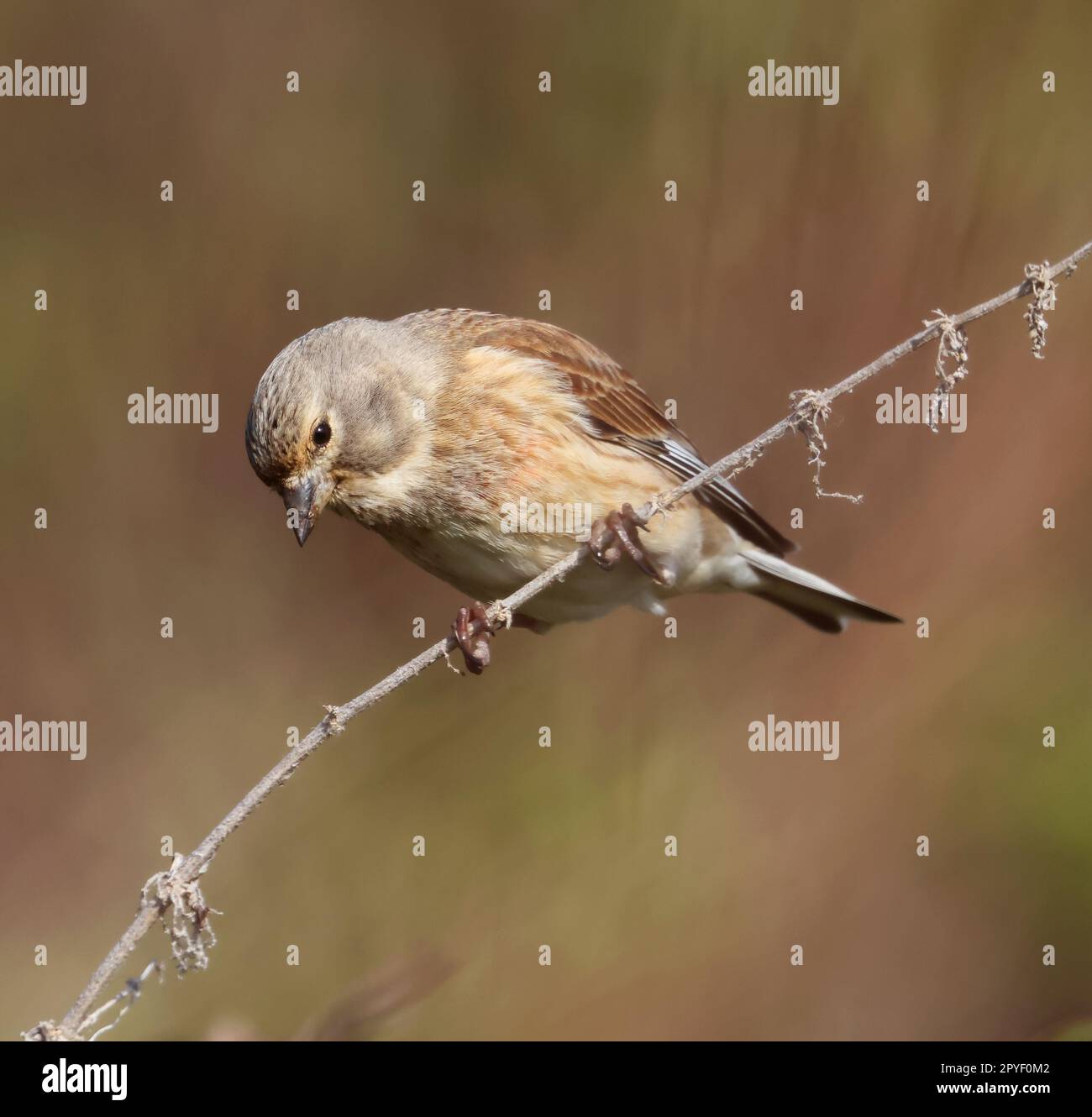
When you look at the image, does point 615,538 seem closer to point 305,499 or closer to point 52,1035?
point 305,499

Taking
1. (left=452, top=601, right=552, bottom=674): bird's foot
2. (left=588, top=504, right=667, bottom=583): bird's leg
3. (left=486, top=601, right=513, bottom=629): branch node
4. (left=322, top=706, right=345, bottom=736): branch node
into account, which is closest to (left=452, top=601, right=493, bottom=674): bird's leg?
(left=452, top=601, right=552, bottom=674): bird's foot

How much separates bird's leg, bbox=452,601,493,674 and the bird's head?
0.41 meters

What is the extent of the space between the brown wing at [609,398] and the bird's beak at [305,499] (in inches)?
26.9

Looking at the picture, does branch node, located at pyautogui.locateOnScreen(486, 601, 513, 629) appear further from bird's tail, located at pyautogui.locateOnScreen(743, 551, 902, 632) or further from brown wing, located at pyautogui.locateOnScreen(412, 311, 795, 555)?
bird's tail, located at pyautogui.locateOnScreen(743, 551, 902, 632)

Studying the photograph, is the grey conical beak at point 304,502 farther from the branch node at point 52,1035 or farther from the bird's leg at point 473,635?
the branch node at point 52,1035

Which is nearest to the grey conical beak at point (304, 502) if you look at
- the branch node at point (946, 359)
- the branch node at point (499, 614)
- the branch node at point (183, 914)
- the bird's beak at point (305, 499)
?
the bird's beak at point (305, 499)

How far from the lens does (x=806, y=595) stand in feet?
13.9

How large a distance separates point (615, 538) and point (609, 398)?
620 mm

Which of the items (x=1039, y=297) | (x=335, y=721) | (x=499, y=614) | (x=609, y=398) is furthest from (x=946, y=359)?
(x=609, y=398)

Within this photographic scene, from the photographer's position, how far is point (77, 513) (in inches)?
199

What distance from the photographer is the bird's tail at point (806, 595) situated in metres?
4.09
